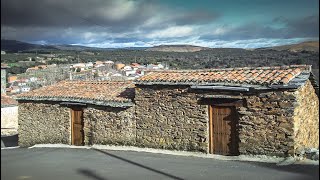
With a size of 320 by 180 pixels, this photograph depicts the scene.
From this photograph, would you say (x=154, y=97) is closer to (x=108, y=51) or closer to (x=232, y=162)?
(x=232, y=162)


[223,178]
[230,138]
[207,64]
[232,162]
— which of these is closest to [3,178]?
[223,178]

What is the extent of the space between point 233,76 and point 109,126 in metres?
5.11

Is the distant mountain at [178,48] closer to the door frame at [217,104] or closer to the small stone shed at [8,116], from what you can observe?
the door frame at [217,104]

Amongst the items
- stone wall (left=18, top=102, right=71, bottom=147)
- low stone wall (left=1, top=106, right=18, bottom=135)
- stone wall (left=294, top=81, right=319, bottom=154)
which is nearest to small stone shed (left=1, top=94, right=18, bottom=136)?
low stone wall (left=1, top=106, right=18, bottom=135)

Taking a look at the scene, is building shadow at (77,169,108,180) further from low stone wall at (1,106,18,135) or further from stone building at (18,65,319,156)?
low stone wall at (1,106,18,135)

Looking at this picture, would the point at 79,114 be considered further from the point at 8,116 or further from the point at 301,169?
the point at 8,116

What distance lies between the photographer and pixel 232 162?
31.4ft

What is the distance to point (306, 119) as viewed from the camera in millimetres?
10711

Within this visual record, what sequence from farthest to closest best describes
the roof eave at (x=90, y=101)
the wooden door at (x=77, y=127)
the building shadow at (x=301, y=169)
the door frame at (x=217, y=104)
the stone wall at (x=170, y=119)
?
the wooden door at (x=77, y=127) → the roof eave at (x=90, y=101) → the stone wall at (x=170, y=119) → the door frame at (x=217, y=104) → the building shadow at (x=301, y=169)

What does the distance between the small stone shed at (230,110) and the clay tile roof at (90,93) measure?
4.04ft

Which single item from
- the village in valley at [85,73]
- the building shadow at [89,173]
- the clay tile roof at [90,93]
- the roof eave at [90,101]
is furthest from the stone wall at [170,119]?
the village in valley at [85,73]

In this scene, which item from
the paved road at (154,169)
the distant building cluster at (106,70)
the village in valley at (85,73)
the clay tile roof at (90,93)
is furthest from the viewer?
the village in valley at (85,73)

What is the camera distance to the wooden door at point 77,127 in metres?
14.7

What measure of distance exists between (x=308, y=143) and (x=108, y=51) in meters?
10.1
